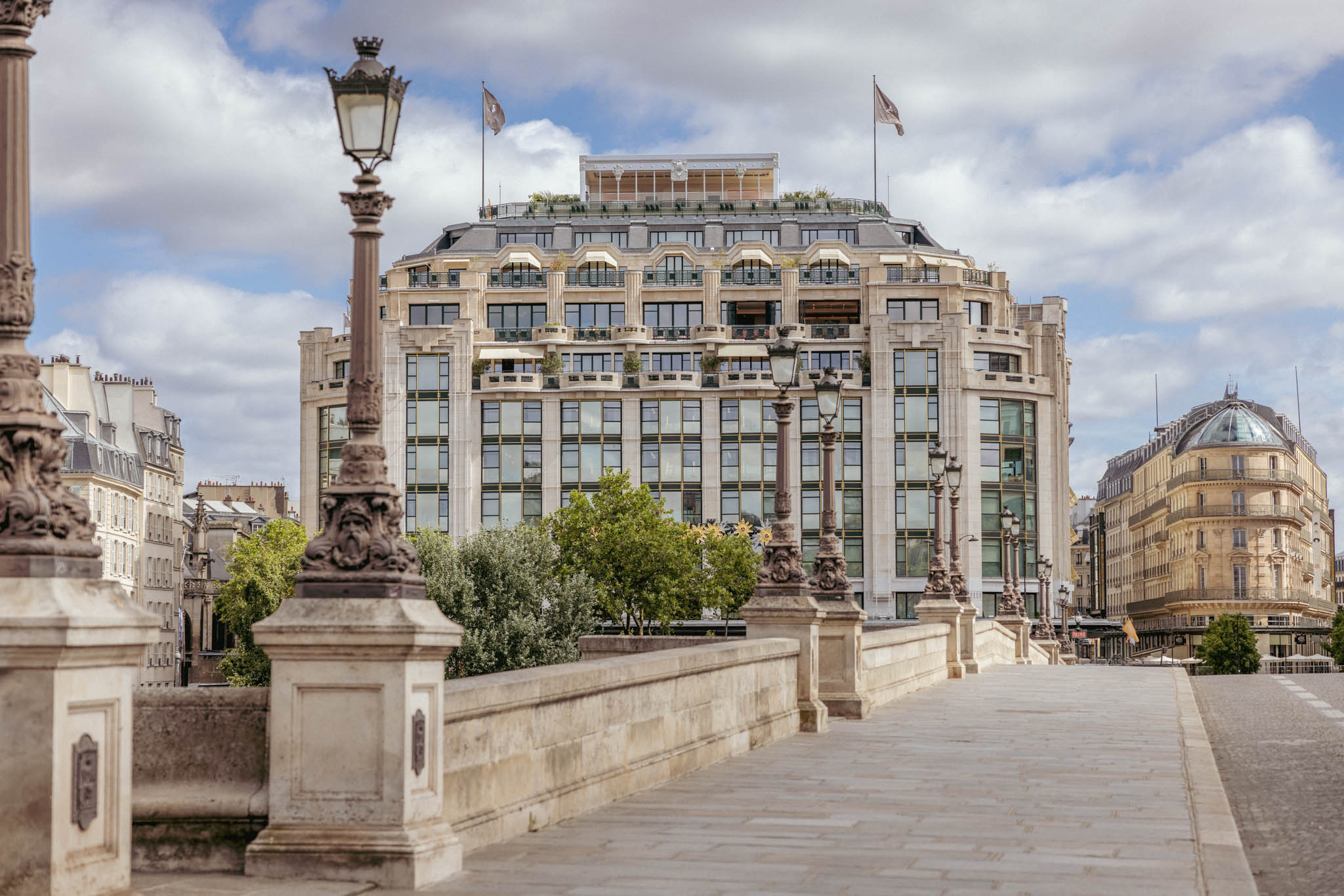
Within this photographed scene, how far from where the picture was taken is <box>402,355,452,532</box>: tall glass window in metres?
100

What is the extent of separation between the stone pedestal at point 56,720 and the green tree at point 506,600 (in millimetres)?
48163

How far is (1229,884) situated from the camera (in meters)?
9.95

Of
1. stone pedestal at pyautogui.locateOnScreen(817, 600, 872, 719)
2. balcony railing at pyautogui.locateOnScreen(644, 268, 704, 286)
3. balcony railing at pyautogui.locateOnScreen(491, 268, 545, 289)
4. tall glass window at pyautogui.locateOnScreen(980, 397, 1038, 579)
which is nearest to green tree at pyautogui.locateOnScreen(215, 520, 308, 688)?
balcony railing at pyautogui.locateOnScreen(491, 268, 545, 289)

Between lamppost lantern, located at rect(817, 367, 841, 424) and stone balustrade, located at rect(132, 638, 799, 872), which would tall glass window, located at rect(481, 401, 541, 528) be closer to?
lamppost lantern, located at rect(817, 367, 841, 424)

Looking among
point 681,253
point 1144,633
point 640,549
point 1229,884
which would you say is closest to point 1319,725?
point 1229,884

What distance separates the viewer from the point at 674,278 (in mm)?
108312

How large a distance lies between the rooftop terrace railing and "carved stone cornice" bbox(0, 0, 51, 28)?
360 feet

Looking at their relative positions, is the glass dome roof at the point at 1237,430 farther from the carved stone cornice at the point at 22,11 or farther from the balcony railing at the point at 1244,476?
the carved stone cornice at the point at 22,11

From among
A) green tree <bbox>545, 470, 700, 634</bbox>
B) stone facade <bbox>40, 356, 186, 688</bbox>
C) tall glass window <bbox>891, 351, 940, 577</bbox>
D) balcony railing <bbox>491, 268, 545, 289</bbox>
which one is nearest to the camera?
green tree <bbox>545, 470, 700, 634</bbox>

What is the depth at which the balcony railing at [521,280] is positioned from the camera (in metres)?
108

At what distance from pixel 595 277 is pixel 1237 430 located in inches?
2214

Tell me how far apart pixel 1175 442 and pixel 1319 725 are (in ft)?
402

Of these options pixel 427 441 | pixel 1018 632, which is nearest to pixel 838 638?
pixel 1018 632

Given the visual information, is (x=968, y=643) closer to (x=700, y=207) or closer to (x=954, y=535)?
(x=954, y=535)
